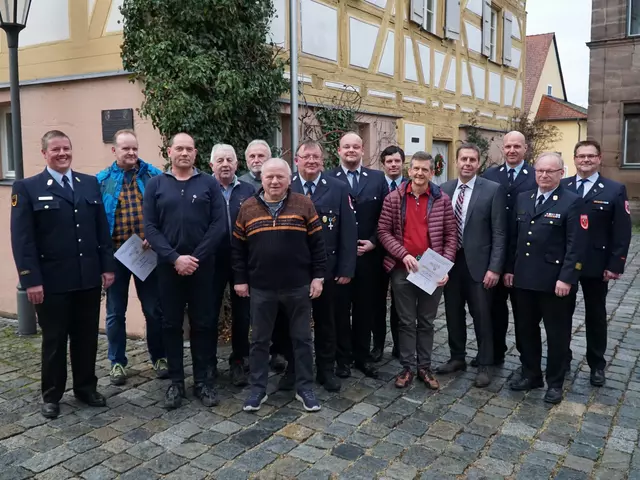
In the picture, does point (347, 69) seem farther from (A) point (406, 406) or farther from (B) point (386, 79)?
(A) point (406, 406)

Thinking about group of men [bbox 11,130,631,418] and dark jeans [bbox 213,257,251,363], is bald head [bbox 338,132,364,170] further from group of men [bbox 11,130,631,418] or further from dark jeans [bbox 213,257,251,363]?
dark jeans [bbox 213,257,251,363]

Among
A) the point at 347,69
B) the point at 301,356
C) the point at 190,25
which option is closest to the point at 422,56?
the point at 347,69

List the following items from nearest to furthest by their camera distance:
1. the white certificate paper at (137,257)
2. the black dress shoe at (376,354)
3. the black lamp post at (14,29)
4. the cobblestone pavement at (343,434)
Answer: the cobblestone pavement at (343,434)
the white certificate paper at (137,257)
the black dress shoe at (376,354)
the black lamp post at (14,29)

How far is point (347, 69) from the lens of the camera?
9367 mm

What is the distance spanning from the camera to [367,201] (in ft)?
16.9

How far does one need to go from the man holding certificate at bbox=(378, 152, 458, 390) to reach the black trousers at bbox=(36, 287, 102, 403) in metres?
2.27

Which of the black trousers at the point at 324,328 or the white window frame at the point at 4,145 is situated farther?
the white window frame at the point at 4,145

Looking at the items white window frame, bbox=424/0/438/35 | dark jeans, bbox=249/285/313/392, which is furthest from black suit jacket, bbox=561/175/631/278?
white window frame, bbox=424/0/438/35

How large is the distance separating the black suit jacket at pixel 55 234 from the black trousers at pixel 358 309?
1.88 metres

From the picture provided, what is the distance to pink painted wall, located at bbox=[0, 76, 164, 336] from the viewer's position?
6566 millimetres

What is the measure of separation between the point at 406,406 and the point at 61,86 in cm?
528

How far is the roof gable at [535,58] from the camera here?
31188 mm

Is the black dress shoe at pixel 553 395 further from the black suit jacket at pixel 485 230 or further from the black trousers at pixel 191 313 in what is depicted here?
the black trousers at pixel 191 313

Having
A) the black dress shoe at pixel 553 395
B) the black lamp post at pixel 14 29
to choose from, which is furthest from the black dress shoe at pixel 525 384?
the black lamp post at pixel 14 29
